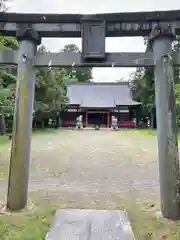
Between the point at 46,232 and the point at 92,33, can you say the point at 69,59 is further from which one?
the point at 46,232

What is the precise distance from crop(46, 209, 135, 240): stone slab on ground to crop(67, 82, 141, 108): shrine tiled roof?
30.6 metres

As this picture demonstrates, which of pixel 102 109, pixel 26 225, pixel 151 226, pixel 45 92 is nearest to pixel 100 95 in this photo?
pixel 102 109

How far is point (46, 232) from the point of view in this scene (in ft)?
11.2

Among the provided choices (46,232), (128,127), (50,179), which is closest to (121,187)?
(50,179)

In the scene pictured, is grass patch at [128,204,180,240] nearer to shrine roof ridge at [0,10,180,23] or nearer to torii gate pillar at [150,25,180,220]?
torii gate pillar at [150,25,180,220]

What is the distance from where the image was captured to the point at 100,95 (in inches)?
1505

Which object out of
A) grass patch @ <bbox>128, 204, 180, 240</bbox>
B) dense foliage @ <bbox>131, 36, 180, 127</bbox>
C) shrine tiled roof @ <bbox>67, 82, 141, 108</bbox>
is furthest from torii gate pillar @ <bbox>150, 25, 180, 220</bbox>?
shrine tiled roof @ <bbox>67, 82, 141, 108</bbox>

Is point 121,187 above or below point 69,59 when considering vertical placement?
below

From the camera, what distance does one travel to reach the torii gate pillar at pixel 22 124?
410cm

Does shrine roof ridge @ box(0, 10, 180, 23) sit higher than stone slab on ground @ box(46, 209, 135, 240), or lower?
higher

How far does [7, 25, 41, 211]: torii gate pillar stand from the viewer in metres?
4.10

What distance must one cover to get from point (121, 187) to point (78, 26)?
3518 mm

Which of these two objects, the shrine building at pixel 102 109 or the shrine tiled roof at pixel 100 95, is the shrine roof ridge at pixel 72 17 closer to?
the shrine building at pixel 102 109

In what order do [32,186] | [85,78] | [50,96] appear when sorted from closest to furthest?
[32,186]
[50,96]
[85,78]
